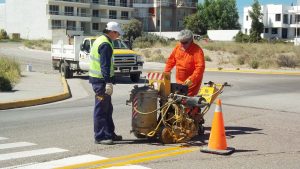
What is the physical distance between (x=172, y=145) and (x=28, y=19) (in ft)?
307

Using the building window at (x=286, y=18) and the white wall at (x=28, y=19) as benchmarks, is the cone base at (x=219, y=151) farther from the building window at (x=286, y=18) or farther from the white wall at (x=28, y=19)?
the building window at (x=286, y=18)

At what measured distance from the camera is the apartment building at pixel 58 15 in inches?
3706

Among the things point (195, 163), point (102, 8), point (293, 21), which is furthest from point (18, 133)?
point (293, 21)

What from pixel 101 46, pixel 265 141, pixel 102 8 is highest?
pixel 102 8

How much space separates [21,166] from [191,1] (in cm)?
11343

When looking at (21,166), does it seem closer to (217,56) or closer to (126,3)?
(217,56)

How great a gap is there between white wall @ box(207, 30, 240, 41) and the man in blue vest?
88.9 m

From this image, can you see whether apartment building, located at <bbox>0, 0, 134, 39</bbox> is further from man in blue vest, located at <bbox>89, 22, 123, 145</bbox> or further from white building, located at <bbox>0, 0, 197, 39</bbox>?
man in blue vest, located at <bbox>89, 22, 123, 145</bbox>

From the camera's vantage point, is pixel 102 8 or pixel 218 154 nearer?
pixel 218 154

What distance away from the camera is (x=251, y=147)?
8.82m


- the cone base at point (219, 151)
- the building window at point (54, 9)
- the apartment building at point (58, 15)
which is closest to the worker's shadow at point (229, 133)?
the cone base at point (219, 151)

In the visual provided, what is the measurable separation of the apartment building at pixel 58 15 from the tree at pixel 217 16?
603 inches

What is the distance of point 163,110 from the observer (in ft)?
29.9

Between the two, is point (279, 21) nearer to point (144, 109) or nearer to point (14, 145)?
point (144, 109)
